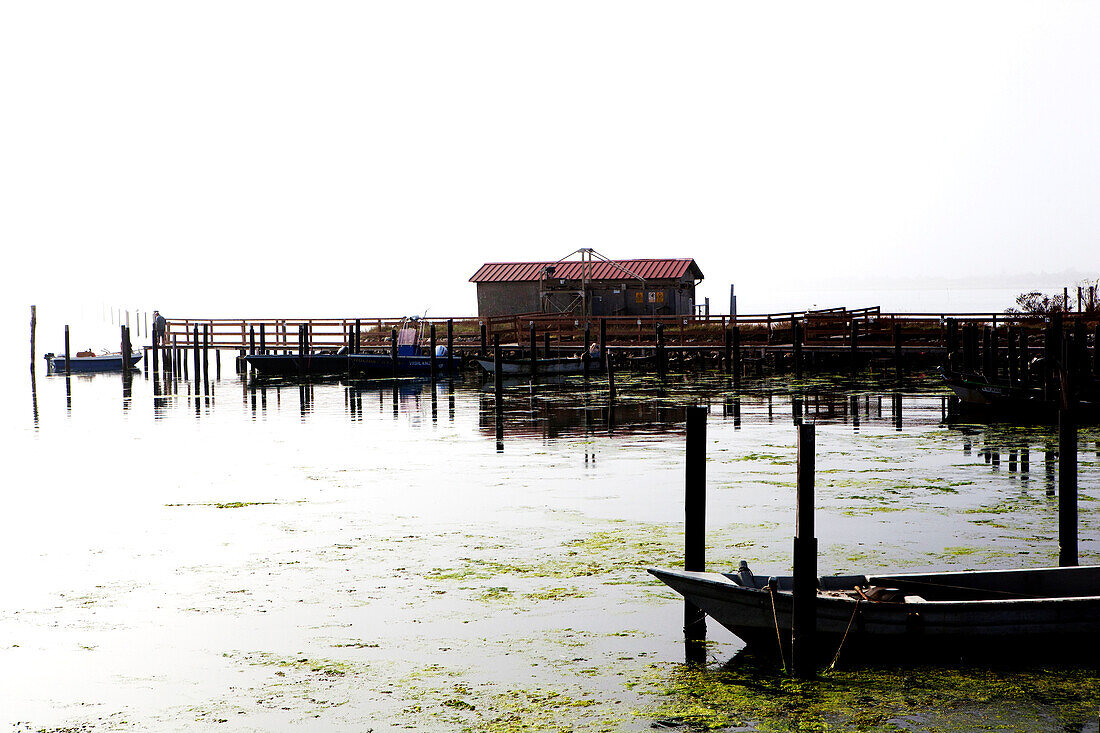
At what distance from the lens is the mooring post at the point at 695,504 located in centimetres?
1015

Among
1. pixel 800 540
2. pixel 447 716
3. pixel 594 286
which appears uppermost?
pixel 594 286

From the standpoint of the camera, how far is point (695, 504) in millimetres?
10242

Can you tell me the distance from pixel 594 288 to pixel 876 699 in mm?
48140

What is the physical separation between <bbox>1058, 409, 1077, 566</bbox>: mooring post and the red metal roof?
145ft

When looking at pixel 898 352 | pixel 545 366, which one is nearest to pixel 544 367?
pixel 545 366

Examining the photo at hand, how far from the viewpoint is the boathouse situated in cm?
5588

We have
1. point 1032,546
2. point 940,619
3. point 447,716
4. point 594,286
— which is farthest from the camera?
point 594,286

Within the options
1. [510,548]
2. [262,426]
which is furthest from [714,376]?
[510,548]

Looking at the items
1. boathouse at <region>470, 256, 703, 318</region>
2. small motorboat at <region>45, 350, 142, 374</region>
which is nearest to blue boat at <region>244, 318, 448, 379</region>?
boathouse at <region>470, 256, 703, 318</region>

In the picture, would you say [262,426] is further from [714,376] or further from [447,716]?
[447,716]

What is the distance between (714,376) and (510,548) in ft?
105

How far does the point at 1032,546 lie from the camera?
42.7 ft

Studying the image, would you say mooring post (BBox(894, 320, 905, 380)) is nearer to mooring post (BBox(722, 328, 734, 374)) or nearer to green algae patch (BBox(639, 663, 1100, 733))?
mooring post (BBox(722, 328, 734, 374))

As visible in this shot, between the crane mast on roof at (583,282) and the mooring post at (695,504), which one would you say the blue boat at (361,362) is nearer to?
the crane mast on roof at (583,282)
